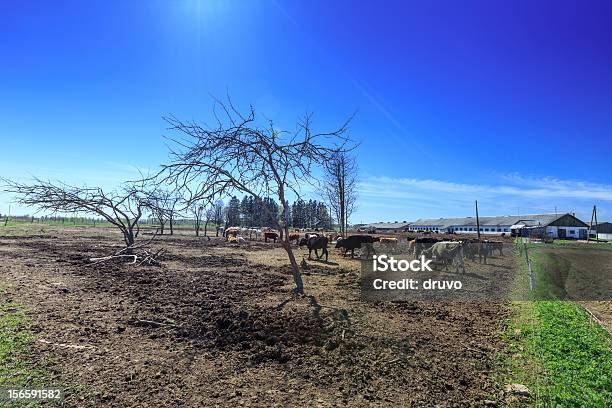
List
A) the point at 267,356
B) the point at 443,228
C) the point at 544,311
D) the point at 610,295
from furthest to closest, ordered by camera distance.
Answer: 1. the point at 443,228
2. the point at 610,295
3. the point at 544,311
4. the point at 267,356

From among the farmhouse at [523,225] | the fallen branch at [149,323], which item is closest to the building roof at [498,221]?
the farmhouse at [523,225]

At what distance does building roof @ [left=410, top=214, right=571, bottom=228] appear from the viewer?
2860 inches

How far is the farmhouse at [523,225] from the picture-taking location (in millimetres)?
62869

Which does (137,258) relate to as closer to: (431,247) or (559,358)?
(431,247)

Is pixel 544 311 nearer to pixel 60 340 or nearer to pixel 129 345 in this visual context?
pixel 129 345

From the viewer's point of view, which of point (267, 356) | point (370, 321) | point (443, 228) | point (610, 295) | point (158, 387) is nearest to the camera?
point (158, 387)

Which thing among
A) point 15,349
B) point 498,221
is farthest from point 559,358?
point 498,221

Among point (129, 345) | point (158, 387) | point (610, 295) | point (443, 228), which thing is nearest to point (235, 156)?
point (129, 345)

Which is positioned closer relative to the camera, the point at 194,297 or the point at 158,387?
the point at 158,387

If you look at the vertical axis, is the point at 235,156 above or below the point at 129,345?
above

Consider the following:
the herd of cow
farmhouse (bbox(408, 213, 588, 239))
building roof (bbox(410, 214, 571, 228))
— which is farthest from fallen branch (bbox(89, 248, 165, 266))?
building roof (bbox(410, 214, 571, 228))

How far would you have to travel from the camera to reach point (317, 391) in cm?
410

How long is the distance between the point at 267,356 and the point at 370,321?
102 inches

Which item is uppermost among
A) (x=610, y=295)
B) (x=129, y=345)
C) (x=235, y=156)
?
(x=235, y=156)
